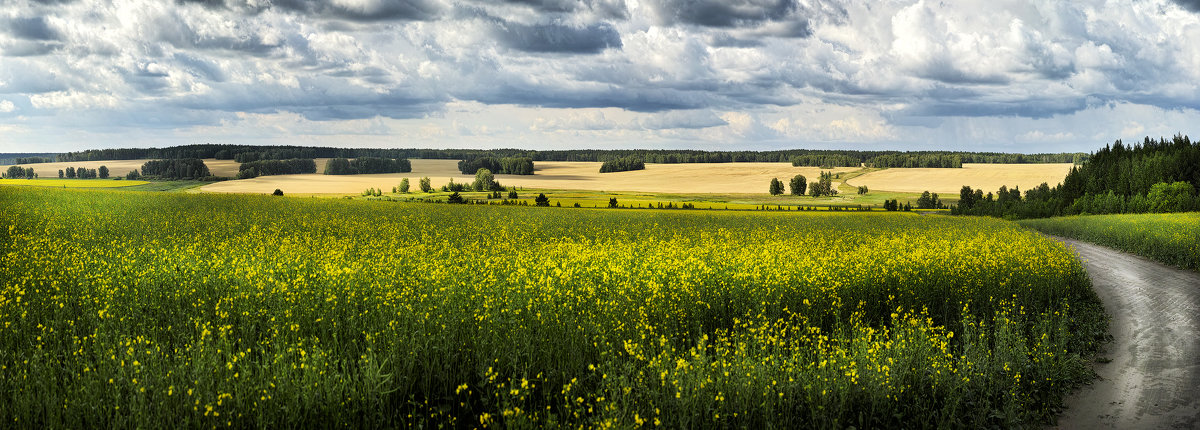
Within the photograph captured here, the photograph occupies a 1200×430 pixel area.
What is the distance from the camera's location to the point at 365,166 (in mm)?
125062

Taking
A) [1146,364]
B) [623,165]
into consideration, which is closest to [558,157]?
[623,165]

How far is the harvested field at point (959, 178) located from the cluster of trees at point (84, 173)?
402 feet

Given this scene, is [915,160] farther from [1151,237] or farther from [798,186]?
[1151,237]

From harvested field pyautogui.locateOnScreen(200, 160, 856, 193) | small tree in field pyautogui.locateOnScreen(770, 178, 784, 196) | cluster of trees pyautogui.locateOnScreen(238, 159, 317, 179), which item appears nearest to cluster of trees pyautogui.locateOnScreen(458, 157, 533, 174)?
harvested field pyautogui.locateOnScreen(200, 160, 856, 193)

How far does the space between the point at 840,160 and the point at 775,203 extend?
322 ft

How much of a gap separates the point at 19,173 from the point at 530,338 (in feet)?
383

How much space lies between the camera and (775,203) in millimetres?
88750

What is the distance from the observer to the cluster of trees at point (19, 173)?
94.1 metres

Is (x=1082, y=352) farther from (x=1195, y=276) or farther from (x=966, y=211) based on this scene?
(x=966, y=211)

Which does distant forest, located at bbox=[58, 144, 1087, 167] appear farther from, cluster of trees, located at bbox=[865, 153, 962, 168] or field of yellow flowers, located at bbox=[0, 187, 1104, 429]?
field of yellow flowers, located at bbox=[0, 187, 1104, 429]

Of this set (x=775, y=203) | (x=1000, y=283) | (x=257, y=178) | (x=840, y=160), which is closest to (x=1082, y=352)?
(x=1000, y=283)

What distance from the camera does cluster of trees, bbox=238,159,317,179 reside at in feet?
345

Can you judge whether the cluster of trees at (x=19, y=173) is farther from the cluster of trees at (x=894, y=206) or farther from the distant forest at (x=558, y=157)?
the cluster of trees at (x=894, y=206)

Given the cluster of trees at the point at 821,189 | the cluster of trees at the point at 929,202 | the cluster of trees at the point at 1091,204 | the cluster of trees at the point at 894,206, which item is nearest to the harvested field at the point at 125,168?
the cluster of trees at the point at 821,189
